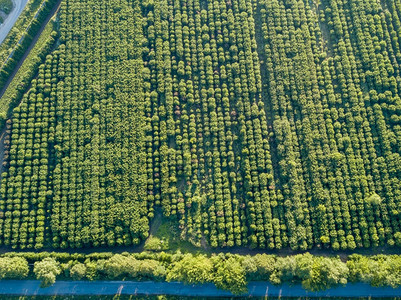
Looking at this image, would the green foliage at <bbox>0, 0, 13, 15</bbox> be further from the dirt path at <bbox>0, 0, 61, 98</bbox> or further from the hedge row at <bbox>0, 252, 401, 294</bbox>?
the hedge row at <bbox>0, 252, 401, 294</bbox>

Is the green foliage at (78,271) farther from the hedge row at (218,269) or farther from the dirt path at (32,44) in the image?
the dirt path at (32,44)

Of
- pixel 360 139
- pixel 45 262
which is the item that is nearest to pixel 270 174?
pixel 360 139

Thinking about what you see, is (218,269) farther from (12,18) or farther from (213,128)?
(12,18)

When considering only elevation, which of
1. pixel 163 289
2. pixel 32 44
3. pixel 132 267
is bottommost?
pixel 163 289

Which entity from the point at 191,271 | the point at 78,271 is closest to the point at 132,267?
the point at 78,271

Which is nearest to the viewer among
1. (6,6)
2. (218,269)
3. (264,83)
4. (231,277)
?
(231,277)

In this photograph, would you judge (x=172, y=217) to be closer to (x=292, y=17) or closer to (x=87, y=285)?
(x=87, y=285)

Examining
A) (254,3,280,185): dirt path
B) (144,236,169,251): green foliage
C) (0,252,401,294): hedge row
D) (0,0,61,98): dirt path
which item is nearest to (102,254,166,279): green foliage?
(0,252,401,294): hedge row
